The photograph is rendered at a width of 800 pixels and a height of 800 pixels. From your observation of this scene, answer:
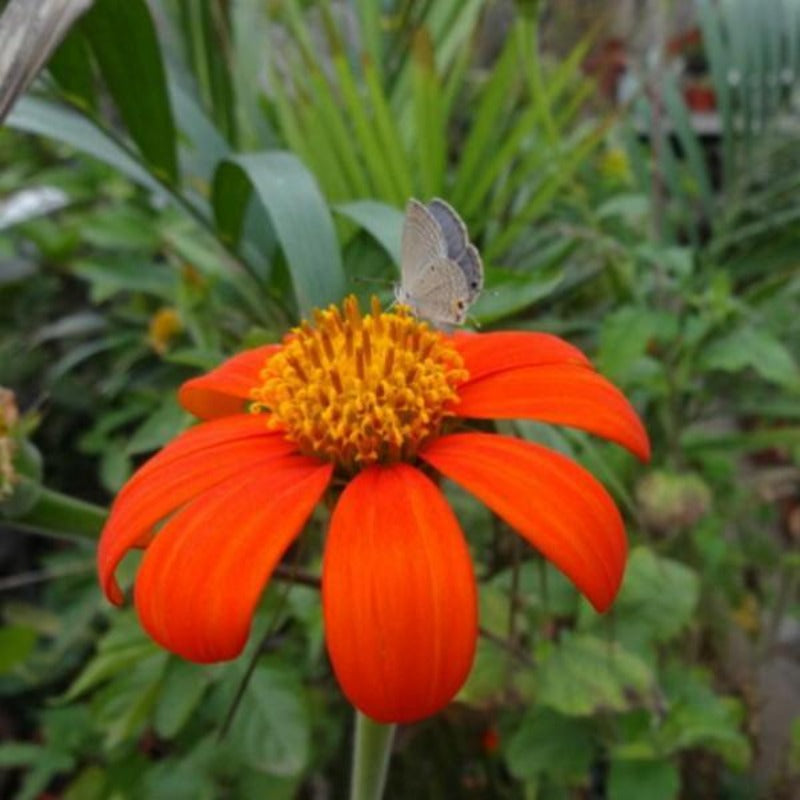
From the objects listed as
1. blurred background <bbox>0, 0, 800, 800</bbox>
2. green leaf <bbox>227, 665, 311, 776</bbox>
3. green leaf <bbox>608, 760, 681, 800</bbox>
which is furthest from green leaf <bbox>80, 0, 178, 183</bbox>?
green leaf <bbox>608, 760, 681, 800</bbox>

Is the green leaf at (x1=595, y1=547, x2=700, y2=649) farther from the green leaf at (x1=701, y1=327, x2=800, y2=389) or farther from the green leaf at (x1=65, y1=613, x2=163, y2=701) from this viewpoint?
the green leaf at (x1=65, y1=613, x2=163, y2=701)

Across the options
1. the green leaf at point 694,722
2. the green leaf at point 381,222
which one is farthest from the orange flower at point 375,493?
the green leaf at point 694,722

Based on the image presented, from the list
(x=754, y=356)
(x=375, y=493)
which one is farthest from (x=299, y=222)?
(x=754, y=356)

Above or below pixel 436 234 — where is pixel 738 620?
below

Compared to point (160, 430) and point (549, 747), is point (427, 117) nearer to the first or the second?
point (160, 430)

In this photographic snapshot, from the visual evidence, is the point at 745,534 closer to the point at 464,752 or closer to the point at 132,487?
the point at 464,752

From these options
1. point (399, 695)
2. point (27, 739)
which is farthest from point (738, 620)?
point (399, 695)
